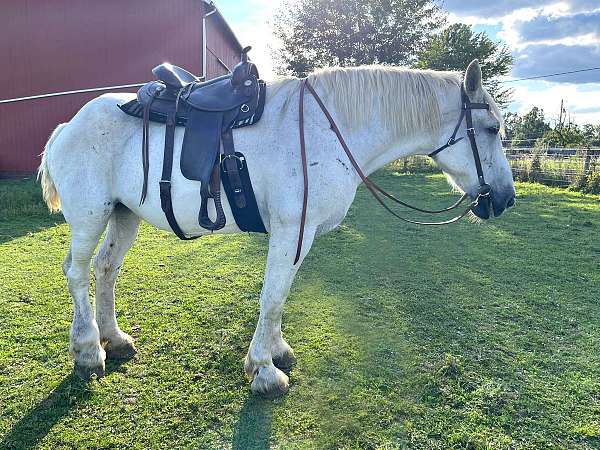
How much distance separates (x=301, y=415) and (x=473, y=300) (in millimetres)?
2483

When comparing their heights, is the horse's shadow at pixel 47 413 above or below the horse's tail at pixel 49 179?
below

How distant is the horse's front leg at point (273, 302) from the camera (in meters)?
2.61

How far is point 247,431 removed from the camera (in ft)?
7.75

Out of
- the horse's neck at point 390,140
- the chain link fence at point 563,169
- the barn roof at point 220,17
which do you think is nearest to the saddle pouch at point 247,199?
the horse's neck at point 390,140

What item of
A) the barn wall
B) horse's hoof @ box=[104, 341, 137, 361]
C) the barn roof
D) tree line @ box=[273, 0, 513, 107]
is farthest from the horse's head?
tree line @ box=[273, 0, 513, 107]

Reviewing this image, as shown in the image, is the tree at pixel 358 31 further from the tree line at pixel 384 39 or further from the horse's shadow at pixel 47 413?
the horse's shadow at pixel 47 413

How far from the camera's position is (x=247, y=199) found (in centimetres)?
263

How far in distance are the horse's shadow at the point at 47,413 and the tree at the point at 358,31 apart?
23726mm

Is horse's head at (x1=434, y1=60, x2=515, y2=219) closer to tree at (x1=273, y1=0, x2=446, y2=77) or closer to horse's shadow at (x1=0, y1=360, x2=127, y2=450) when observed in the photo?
horse's shadow at (x1=0, y1=360, x2=127, y2=450)

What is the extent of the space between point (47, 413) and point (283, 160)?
2017mm

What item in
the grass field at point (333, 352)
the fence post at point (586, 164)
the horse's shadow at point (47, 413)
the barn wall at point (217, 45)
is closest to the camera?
the horse's shadow at point (47, 413)

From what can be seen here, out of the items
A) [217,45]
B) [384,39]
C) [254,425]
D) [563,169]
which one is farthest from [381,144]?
[384,39]

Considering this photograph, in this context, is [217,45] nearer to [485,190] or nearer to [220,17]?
[220,17]

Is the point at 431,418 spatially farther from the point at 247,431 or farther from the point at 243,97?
the point at 243,97
